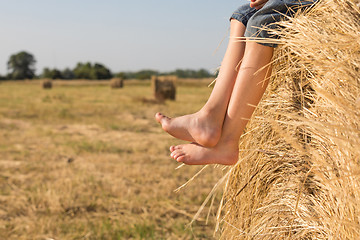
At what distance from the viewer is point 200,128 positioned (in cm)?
170

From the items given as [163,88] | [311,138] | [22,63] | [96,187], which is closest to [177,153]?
[311,138]

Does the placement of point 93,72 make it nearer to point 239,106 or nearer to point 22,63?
point 22,63

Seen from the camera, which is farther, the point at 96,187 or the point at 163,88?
the point at 163,88

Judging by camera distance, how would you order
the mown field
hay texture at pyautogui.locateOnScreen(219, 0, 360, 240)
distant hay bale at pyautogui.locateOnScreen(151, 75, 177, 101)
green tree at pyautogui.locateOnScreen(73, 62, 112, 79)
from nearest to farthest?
hay texture at pyautogui.locateOnScreen(219, 0, 360, 240), the mown field, distant hay bale at pyautogui.locateOnScreen(151, 75, 177, 101), green tree at pyautogui.locateOnScreen(73, 62, 112, 79)

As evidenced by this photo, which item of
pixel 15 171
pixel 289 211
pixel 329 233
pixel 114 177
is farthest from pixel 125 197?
pixel 329 233

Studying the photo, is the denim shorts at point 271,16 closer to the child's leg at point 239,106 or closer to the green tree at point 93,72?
the child's leg at point 239,106

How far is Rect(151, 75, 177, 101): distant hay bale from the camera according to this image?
1338 cm

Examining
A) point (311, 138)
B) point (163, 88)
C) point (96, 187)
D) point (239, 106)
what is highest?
point (163, 88)

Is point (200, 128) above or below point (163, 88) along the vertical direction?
below

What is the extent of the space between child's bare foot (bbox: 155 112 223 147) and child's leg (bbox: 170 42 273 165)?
1.8 inches

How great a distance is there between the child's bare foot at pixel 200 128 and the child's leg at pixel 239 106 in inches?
1.8

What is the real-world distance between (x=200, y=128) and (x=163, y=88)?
11.8m

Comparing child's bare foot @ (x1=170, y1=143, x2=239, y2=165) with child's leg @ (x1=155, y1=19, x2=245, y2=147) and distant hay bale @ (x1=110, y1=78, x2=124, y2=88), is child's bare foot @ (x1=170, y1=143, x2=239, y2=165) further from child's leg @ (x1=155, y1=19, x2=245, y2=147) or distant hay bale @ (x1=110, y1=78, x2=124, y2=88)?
distant hay bale @ (x1=110, y1=78, x2=124, y2=88)

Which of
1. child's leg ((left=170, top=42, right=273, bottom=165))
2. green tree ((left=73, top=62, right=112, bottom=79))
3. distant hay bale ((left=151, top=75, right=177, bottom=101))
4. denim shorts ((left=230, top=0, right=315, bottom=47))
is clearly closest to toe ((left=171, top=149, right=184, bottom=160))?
child's leg ((left=170, top=42, right=273, bottom=165))
